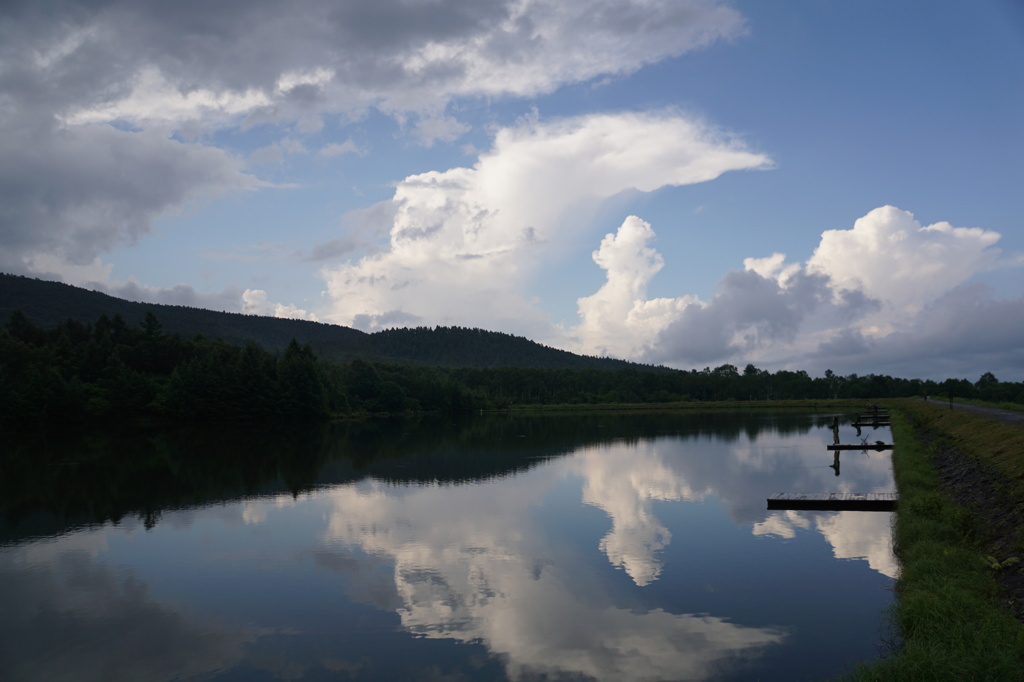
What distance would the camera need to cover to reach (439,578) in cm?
1420

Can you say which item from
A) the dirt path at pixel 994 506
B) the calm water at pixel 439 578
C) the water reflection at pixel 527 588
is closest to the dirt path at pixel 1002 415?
the dirt path at pixel 994 506

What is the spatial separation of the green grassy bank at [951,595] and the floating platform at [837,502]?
0.55m

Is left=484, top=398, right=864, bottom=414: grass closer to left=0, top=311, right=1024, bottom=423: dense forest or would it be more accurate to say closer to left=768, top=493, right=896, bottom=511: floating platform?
left=0, top=311, right=1024, bottom=423: dense forest

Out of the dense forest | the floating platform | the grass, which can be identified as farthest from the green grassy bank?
the grass

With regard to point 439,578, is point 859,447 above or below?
above

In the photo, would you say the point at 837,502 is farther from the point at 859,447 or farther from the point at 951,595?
the point at 859,447

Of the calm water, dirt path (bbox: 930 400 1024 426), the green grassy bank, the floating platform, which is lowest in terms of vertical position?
the calm water

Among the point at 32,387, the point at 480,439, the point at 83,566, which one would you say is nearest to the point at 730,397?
the point at 480,439

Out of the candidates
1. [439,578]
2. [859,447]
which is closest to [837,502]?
[439,578]

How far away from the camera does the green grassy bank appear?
750 centimetres

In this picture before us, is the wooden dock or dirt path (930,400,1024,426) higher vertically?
dirt path (930,400,1024,426)

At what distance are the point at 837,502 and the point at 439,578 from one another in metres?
12.8

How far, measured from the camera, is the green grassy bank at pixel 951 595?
750cm

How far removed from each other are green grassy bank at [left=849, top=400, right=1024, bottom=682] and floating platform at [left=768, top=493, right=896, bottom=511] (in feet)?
1.79
